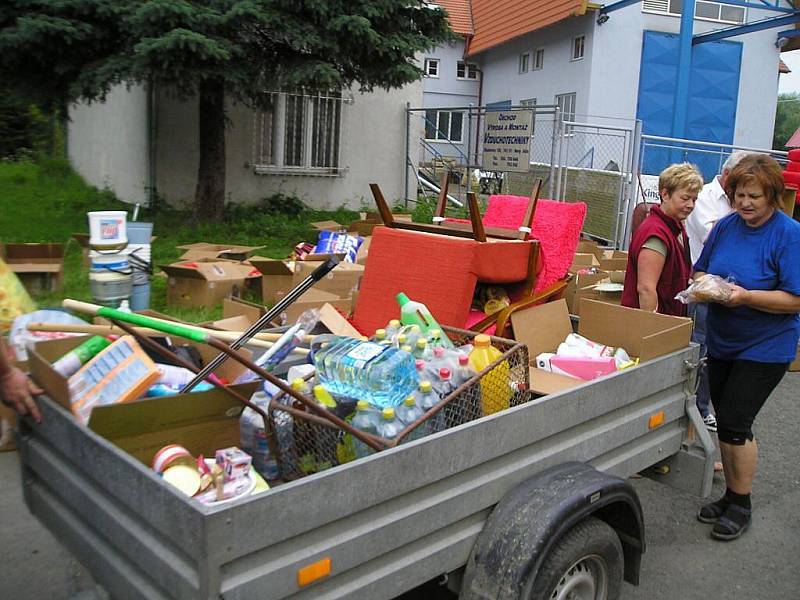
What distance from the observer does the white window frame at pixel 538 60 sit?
25.7 metres

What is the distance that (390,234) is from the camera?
4.16 metres

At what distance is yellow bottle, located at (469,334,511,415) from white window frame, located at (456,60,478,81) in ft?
100

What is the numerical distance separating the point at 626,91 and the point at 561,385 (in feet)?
69.8

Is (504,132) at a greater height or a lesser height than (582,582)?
greater

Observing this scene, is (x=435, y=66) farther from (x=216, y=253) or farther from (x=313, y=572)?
(x=313, y=572)

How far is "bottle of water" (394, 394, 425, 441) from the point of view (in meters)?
2.46

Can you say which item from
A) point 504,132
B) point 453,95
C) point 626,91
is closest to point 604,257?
point 504,132

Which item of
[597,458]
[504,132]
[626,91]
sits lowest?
[597,458]

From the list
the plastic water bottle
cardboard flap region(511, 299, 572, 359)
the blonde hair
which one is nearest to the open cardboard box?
cardboard flap region(511, 299, 572, 359)

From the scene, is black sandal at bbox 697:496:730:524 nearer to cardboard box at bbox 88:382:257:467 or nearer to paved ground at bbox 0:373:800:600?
Answer: paved ground at bbox 0:373:800:600

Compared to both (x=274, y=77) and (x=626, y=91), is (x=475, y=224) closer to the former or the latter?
(x=274, y=77)

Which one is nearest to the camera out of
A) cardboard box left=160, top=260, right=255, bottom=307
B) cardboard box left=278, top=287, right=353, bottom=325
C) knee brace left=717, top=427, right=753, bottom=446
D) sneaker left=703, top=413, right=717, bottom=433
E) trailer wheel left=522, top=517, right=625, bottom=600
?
trailer wheel left=522, top=517, right=625, bottom=600

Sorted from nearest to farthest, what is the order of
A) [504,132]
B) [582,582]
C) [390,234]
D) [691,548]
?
[582,582]
[691,548]
[390,234]
[504,132]

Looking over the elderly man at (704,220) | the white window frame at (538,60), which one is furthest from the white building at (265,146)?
the white window frame at (538,60)
